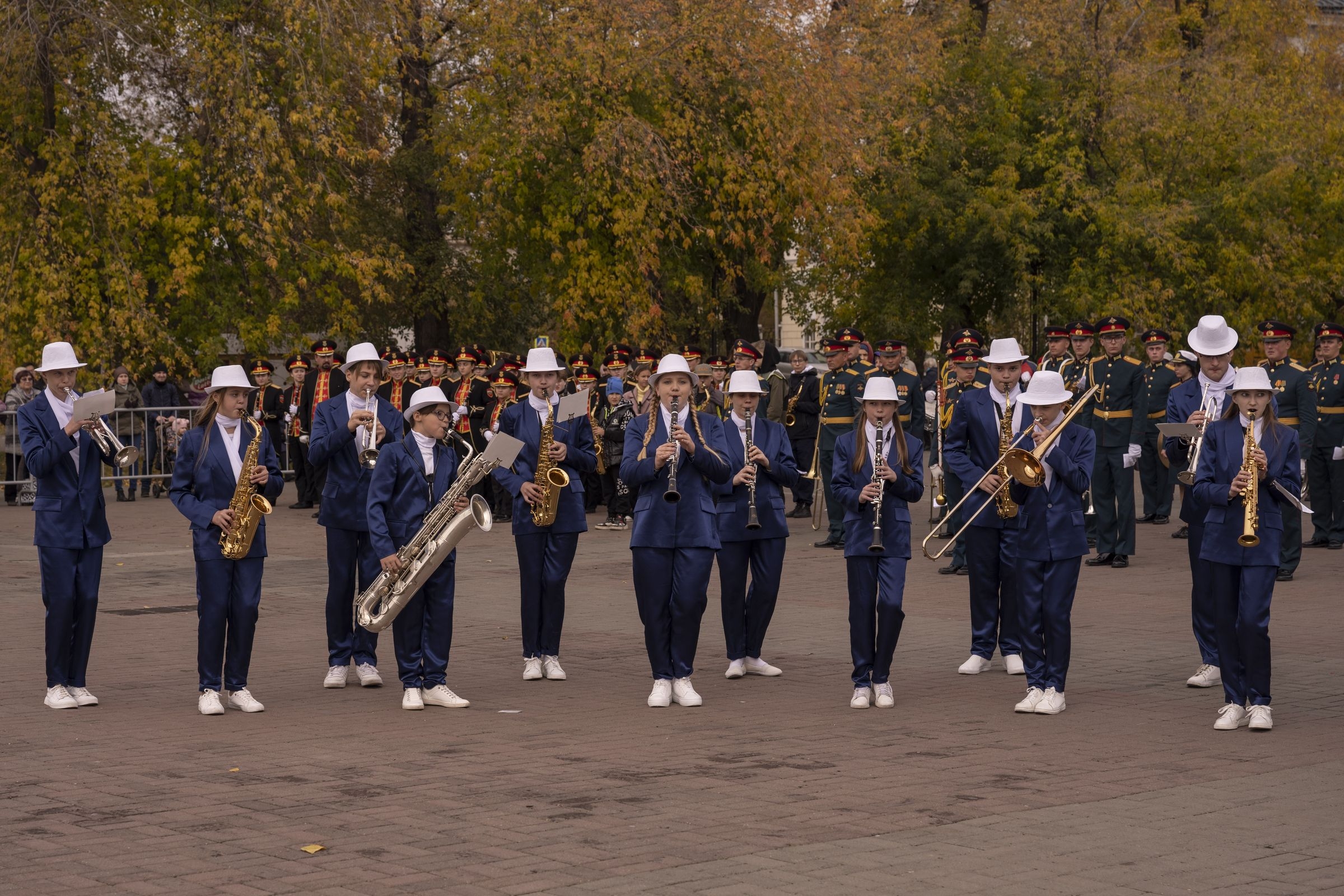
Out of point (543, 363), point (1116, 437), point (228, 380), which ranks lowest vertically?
point (1116, 437)

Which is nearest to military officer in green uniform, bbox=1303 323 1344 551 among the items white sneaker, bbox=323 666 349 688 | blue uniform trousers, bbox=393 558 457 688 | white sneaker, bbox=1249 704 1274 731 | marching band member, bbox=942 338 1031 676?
marching band member, bbox=942 338 1031 676

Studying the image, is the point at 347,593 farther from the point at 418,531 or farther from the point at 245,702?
the point at 245,702

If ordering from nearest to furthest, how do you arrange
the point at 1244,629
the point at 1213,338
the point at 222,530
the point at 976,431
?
1. the point at 1244,629
2. the point at 222,530
3. the point at 1213,338
4. the point at 976,431

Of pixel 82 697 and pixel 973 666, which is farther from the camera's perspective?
pixel 973 666

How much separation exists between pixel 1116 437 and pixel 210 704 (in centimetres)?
991

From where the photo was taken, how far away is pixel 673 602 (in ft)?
33.8

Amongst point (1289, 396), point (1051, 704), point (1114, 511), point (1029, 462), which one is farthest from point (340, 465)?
point (1289, 396)

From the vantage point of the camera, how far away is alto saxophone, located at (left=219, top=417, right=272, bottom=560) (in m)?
9.89

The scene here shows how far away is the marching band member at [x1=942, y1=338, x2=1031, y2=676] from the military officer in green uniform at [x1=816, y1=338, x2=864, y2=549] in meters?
6.41

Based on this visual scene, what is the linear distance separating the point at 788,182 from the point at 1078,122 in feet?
25.4

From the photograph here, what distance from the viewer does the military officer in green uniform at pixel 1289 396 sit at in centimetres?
1532

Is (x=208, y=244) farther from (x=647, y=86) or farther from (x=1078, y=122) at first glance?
(x=1078, y=122)

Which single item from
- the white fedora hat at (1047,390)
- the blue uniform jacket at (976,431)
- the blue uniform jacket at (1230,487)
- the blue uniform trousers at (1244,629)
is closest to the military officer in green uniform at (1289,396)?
the blue uniform jacket at (976,431)

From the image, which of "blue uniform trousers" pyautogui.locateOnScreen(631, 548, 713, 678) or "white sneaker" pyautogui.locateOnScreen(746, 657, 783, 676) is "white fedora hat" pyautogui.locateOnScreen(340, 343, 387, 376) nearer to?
"blue uniform trousers" pyautogui.locateOnScreen(631, 548, 713, 678)
